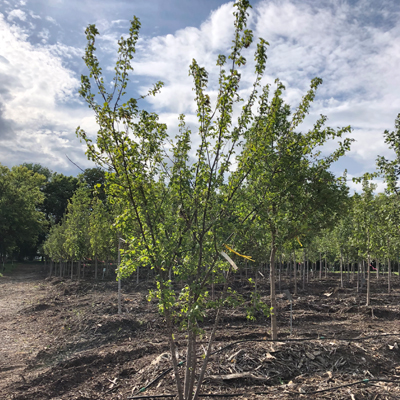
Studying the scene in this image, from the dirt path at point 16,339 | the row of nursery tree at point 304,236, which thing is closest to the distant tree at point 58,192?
the row of nursery tree at point 304,236

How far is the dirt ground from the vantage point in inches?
220

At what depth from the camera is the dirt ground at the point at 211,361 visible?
18.3ft

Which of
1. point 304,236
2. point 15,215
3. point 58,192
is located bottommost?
point 304,236

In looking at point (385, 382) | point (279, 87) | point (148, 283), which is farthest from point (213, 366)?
point (148, 283)

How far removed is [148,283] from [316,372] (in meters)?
15.5

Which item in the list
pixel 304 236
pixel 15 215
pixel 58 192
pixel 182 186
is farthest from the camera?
pixel 58 192

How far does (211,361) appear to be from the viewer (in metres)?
6.30

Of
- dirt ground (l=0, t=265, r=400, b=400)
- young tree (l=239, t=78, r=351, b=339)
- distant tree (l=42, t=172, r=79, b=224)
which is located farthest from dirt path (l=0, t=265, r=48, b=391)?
distant tree (l=42, t=172, r=79, b=224)

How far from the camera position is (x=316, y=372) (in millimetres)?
6191

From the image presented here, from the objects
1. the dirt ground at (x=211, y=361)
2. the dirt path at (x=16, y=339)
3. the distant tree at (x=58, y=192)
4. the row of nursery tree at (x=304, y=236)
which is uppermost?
the distant tree at (x=58, y=192)

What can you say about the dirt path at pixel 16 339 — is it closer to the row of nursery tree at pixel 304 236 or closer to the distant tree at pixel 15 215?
the row of nursery tree at pixel 304 236

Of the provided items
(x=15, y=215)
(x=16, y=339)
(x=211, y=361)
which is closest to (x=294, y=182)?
(x=211, y=361)

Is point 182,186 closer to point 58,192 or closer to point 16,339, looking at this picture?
point 16,339

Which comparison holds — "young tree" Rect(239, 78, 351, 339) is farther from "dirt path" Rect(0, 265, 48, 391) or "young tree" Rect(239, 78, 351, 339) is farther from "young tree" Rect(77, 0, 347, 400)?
"dirt path" Rect(0, 265, 48, 391)
